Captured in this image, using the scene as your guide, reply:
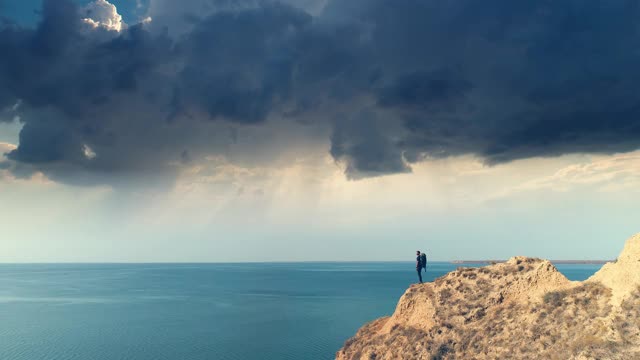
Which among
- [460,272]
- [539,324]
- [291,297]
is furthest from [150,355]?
[291,297]

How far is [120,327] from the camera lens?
97688 mm

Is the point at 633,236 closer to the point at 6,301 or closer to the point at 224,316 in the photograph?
the point at 224,316

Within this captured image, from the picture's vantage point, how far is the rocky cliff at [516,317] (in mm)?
32938

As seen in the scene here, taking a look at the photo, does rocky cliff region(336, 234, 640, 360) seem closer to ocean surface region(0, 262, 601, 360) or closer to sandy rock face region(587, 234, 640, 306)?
sandy rock face region(587, 234, 640, 306)

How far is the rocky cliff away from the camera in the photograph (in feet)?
108

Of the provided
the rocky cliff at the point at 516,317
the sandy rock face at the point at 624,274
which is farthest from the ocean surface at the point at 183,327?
the sandy rock face at the point at 624,274

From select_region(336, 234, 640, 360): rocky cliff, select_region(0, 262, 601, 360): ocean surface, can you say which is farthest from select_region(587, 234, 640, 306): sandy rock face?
select_region(0, 262, 601, 360): ocean surface

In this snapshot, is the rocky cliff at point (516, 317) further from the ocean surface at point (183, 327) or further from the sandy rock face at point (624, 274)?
the ocean surface at point (183, 327)

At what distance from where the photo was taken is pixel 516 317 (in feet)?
129

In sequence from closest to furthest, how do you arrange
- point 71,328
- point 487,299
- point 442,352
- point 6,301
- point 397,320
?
point 442,352, point 487,299, point 397,320, point 71,328, point 6,301

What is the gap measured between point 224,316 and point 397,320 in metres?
75.5

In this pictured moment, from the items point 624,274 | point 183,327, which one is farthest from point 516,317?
point 183,327

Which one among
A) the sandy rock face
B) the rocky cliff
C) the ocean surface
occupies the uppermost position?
the sandy rock face

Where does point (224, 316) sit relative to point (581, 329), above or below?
below
